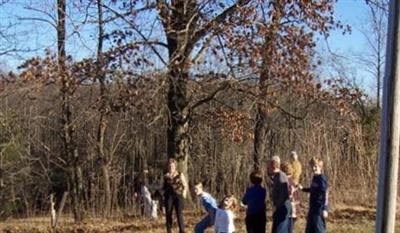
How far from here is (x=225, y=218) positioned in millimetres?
13078

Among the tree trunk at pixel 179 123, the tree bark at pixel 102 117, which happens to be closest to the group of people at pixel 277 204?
the tree bark at pixel 102 117

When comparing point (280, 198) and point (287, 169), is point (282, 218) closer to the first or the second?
point (280, 198)

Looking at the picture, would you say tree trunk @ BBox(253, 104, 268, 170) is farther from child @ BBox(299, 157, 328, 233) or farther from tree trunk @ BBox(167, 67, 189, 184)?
child @ BBox(299, 157, 328, 233)

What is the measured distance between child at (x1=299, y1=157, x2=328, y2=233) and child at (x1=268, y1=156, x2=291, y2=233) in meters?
0.40

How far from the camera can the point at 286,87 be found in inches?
835

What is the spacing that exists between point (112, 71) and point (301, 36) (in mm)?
4755

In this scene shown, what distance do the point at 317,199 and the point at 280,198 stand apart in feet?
2.03

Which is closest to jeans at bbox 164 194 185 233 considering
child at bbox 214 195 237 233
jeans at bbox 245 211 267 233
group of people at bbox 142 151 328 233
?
group of people at bbox 142 151 328 233

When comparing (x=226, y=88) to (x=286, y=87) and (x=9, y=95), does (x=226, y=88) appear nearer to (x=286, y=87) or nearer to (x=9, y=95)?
(x=286, y=87)

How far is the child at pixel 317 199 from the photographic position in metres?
13.4

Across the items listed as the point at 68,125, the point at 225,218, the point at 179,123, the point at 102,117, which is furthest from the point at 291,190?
the point at 68,125

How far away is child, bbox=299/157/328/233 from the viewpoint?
1341 cm

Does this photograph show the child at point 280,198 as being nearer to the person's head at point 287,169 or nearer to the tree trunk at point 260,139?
the person's head at point 287,169

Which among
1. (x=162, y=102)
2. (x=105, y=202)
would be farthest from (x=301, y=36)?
(x=105, y=202)
